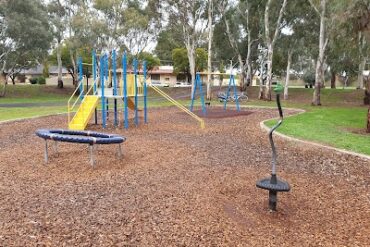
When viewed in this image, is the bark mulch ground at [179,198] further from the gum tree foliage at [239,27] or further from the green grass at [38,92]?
the green grass at [38,92]

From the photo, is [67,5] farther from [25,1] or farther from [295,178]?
[295,178]

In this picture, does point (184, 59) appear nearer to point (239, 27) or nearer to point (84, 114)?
point (239, 27)

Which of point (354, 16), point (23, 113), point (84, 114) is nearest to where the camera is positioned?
point (84, 114)

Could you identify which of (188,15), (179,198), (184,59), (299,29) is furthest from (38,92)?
(179,198)

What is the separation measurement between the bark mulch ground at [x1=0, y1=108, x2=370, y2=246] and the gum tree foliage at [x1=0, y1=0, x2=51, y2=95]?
1058 inches

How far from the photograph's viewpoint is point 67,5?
43031 mm

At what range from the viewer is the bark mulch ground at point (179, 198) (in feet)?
14.9

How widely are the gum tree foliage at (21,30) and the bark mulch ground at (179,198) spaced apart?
26.9 metres

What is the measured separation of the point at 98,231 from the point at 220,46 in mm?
40161

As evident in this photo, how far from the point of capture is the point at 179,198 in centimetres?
573

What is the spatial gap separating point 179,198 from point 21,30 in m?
32.4

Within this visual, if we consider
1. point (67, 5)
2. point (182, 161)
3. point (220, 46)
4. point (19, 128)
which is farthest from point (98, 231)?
point (67, 5)

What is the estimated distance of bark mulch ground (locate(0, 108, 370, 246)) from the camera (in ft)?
14.9

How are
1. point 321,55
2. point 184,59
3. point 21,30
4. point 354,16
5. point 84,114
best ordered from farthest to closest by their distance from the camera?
point 184,59, point 21,30, point 321,55, point 354,16, point 84,114
